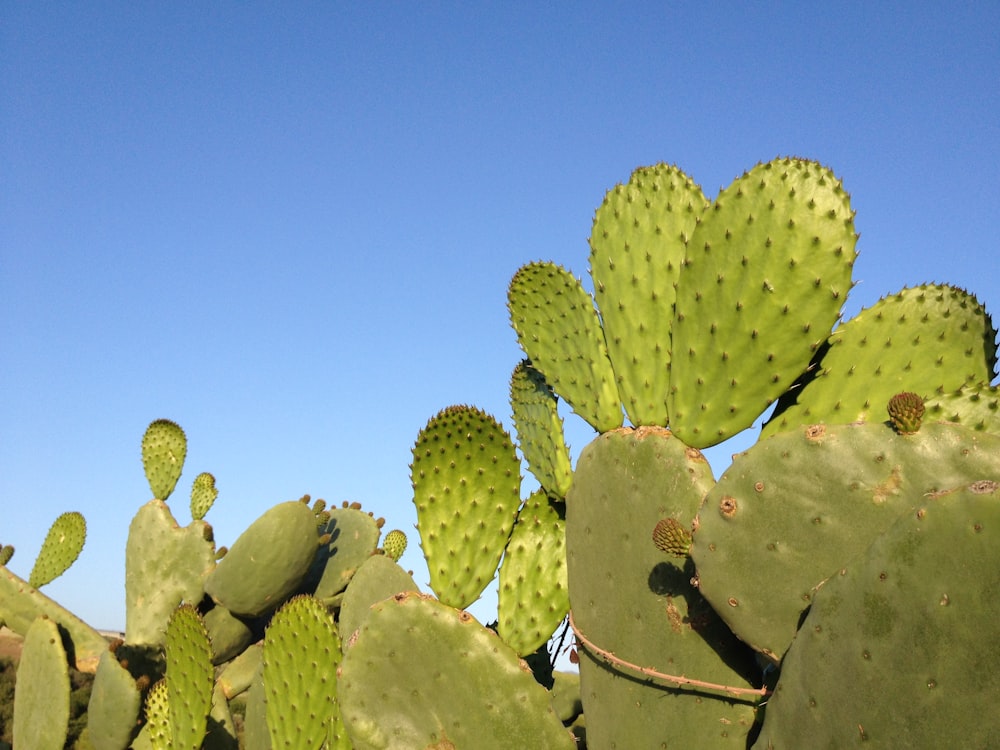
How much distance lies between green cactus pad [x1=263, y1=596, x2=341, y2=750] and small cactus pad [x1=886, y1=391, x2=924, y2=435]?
2.03 metres

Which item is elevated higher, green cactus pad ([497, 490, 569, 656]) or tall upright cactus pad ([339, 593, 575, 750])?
green cactus pad ([497, 490, 569, 656])

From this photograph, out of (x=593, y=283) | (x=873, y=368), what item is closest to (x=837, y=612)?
(x=873, y=368)

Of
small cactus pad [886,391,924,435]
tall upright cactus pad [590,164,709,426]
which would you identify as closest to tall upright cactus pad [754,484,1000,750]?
small cactus pad [886,391,924,435]

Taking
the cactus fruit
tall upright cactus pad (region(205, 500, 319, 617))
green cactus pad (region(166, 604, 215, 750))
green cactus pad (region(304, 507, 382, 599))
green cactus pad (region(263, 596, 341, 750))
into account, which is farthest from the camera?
the cactus fruit

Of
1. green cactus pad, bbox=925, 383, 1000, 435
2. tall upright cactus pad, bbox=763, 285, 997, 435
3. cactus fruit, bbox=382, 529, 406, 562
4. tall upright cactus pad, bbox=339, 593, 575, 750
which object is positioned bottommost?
tall upright cactus pad, bbox=339, 593, 575, 750

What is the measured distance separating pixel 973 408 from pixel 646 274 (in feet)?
3.20

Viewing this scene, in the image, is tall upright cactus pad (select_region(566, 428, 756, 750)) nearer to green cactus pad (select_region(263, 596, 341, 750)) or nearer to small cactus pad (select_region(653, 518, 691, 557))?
small cactus pad (select_region(653, 518, 691, 557))

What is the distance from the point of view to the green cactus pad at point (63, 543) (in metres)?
6.53

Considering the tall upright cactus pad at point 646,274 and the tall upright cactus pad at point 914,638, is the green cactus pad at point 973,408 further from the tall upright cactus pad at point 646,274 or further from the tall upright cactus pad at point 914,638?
the tall upright cactus pad at point 646,274

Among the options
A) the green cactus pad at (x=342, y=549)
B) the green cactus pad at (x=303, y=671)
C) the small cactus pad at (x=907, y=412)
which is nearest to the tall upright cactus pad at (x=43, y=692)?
the green cactus pad at (x=342, y=549)

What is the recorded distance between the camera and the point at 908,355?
245 centimetres

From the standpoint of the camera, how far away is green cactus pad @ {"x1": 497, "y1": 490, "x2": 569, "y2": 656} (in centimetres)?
310

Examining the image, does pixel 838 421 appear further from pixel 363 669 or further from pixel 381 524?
pixel 381 524

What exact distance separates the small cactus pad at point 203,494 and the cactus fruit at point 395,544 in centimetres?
118
